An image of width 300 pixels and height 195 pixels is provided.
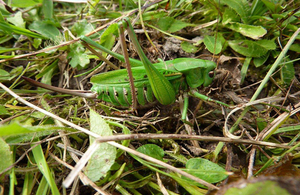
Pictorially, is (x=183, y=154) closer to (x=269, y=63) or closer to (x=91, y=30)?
(x=269, y=63)

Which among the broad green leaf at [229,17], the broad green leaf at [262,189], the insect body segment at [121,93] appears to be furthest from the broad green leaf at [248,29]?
the broad green leaf at [262,189]

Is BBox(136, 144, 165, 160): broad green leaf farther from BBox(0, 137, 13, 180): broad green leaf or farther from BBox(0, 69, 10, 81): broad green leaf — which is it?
BBox(0, 69, 10, 81): broad green leaf

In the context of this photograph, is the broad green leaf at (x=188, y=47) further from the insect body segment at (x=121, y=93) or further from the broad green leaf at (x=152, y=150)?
the broad green leaf at (x=152, y=150)

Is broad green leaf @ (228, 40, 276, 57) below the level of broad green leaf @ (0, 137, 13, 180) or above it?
above

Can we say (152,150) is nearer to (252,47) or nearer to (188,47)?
(188,47)

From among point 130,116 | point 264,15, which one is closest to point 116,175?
point 130,116

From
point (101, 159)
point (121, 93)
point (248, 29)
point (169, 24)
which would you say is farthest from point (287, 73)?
point (101, 159)

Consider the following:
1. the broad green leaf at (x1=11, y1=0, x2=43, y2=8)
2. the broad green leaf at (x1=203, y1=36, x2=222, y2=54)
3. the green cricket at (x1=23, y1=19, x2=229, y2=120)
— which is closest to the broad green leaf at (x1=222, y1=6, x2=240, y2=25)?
the broad green leaf at (x1=203, y1=36, x2=222, y2=54)
